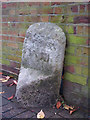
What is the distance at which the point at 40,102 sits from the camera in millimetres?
2355

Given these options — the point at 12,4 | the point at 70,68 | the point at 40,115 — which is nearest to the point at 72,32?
the point at 70,68

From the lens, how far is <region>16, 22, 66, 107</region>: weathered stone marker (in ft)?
7.60

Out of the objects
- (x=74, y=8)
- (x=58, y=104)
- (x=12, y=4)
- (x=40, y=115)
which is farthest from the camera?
(x=12, y=4)

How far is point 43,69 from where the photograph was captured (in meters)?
2.37

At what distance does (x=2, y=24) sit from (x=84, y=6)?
193 cm

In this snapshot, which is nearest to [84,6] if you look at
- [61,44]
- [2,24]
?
[61,44]

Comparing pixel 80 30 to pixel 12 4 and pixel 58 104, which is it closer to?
pixel 58 104

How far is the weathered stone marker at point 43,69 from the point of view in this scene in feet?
7.60

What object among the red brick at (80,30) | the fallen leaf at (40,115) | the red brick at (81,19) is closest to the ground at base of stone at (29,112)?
the fallen leaf at (40,115)

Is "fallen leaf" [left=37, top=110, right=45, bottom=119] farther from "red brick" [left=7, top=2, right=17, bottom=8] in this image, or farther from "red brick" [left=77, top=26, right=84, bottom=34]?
"red brick" [left=7, top=2, right=17, bottom=8]

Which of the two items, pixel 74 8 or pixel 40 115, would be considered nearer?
pixel 40 115

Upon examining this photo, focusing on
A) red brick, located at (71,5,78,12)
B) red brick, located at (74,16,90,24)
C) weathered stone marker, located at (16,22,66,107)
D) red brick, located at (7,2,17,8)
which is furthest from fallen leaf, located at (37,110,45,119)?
→ red brick, located at (7,2,17,8)

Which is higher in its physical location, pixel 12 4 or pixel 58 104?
pixel 12 4

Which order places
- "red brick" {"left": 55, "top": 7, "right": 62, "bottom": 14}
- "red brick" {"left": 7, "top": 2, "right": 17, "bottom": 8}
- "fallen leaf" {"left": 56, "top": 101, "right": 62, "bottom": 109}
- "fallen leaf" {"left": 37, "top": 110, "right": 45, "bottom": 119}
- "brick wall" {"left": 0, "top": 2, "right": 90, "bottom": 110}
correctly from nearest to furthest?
"fallen leaf" {"left": 37, "top": 110, "right": 45, "bottom": 119}, "brick wall" {"left": 0, "top": 2, "right": 90, "bottom": 110}, "fallen leaf" {"left": 56, "top": 101, "right": 62, "bottom": 109}, "red brick" {"left": 55, "top": 7, "right": 62, "bottom": 14}, "red brick" {"left": 7, "top": 2, "right": 17, "bottom": 8}
